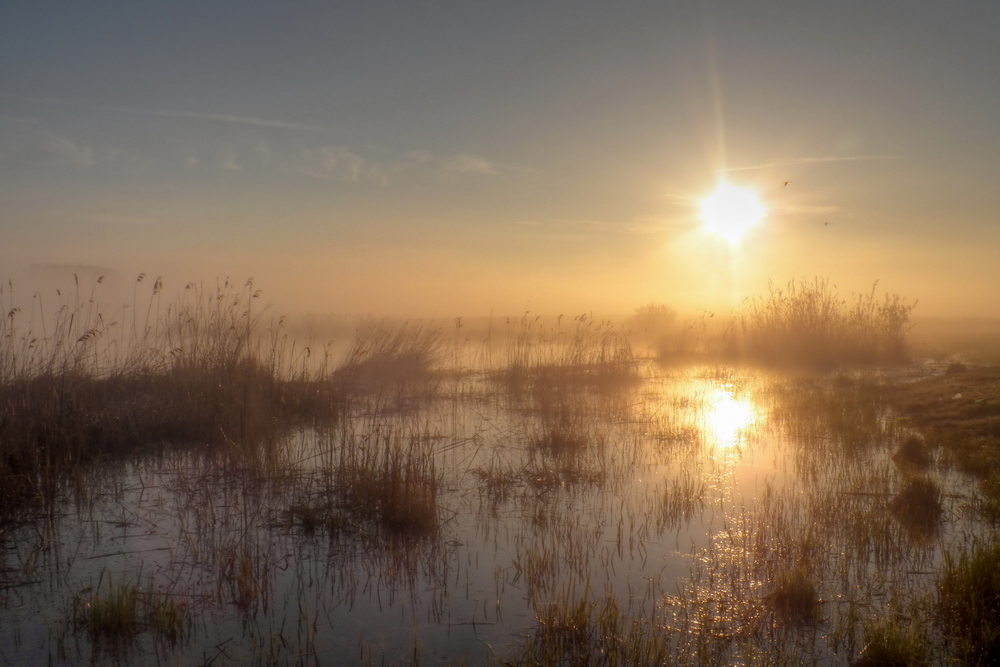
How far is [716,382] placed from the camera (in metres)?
14.3

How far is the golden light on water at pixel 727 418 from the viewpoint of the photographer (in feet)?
27.8

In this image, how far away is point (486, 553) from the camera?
4.74 meters

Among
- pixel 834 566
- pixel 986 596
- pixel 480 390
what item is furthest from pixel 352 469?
pixel 480 390

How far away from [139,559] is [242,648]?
1588 millimetres

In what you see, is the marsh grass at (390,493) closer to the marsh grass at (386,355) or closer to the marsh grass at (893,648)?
the marsh grass at (893,648)

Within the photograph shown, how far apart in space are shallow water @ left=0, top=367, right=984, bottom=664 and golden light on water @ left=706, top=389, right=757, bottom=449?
0.64 m

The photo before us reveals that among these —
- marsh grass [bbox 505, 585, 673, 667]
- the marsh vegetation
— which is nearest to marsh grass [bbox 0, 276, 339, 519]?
the marsh vegetation

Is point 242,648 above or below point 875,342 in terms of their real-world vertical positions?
below

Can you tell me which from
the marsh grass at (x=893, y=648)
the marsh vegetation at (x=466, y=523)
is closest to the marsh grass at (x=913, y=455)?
the marsh vegetation at (x=466, y=523)

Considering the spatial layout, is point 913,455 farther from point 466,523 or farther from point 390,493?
point 390,493

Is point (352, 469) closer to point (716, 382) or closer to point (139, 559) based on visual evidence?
point (139, 559)

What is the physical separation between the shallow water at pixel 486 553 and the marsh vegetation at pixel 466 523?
0.02 meters

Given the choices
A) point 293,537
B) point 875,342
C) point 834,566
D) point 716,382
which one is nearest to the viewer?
point 834,566

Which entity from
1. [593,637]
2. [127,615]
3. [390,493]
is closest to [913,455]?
[593,637]
